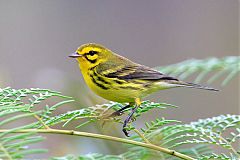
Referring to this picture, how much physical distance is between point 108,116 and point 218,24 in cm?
929

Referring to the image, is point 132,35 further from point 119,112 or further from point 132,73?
point 119,112

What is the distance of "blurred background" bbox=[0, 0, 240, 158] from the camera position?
10359 millimetres

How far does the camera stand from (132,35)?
12.5 meters

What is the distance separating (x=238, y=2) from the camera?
11586 millimetres

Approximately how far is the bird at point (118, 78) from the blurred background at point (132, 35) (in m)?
5.54

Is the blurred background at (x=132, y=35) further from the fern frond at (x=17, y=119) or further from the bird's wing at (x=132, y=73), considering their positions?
the fern frond at (x=17, y=119)

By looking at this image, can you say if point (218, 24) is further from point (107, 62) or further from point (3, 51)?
point (107, 62)

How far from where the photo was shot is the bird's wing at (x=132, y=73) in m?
3.76

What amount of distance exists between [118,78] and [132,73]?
0.52ft

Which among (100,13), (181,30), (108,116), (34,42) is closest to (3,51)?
(34,42)

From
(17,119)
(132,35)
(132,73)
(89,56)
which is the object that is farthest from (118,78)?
(132,35)

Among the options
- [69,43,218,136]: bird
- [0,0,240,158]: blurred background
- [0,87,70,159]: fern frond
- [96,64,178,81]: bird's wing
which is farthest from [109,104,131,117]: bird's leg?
[0,0,240,158]: blurred background

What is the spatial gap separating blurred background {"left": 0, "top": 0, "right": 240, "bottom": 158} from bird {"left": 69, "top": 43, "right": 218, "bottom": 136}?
18.2 ft

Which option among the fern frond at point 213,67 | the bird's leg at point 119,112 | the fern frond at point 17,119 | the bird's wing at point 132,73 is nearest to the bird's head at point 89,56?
the bird's wing at point 132,73
